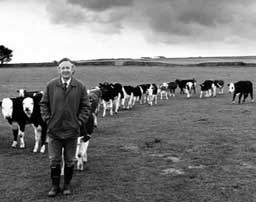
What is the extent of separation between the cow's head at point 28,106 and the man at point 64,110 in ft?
14.5

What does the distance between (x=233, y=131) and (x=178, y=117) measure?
5.02 m

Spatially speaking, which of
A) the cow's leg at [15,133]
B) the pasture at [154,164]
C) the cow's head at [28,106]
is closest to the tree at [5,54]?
the pasture at [154,164]

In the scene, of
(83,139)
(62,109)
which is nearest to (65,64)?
(62,109)

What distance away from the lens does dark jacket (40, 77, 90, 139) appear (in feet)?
22.9

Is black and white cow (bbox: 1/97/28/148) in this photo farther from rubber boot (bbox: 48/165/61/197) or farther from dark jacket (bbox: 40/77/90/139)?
dark jacket (bbox: 40/77/90/139)

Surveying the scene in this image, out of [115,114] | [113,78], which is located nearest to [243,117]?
[115,114]

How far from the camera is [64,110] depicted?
696 centimetres

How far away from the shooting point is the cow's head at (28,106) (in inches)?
445

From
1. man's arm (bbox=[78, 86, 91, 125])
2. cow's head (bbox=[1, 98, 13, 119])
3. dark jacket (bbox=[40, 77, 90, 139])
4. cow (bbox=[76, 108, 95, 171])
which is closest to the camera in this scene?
dark jacket (bbox=[40, 77, 90, 139])

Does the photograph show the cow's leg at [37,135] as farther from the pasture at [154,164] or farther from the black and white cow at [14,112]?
the black and white cow at [14,112]

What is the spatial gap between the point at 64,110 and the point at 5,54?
8797 cm

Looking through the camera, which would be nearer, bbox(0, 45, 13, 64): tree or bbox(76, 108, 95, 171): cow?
bbox(76, 108, 95, 171): cow

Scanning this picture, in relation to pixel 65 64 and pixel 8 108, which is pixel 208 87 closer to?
pixel 8 108

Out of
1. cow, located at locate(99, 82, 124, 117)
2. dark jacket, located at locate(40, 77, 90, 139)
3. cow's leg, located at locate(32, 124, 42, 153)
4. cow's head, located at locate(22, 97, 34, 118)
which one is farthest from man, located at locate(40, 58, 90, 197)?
cow, located at locate(99, 82, 124, 117)
